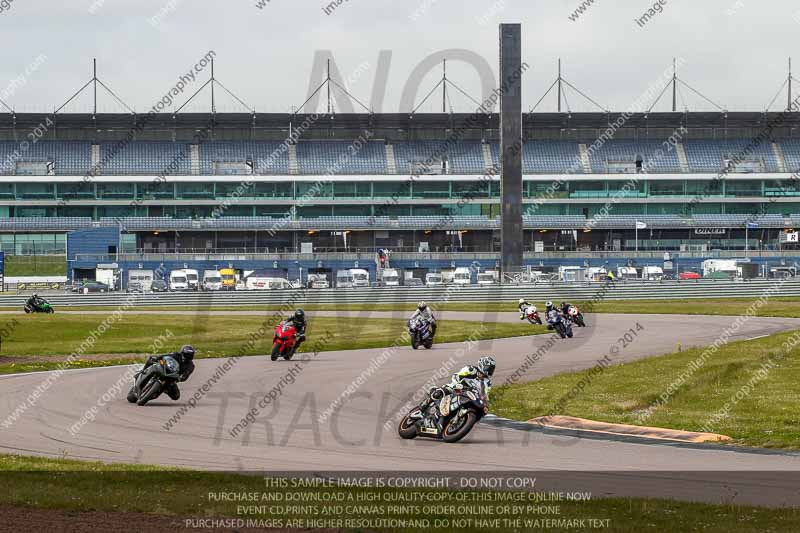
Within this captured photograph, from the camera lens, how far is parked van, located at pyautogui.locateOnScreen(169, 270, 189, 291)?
3466 inches

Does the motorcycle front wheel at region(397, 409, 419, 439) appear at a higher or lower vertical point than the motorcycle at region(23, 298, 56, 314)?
lower

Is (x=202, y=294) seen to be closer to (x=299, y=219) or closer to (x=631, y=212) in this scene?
(x=299, y=219)

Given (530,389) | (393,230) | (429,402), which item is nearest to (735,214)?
(393,230)

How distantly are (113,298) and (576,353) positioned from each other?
154 ft

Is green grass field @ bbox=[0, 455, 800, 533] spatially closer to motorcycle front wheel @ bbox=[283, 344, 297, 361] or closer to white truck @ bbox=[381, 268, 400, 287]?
motorcycle front wheel @ bbox=[283, 344, 297, 361]

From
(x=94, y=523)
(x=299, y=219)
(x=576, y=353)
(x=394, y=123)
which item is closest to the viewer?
(x=94, y=523)

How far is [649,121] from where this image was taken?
380ft

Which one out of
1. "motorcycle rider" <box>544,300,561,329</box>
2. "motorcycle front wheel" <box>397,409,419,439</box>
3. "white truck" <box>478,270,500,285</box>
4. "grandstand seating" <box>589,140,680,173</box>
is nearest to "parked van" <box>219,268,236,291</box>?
"white truck" <box>478,270,500,285</box>

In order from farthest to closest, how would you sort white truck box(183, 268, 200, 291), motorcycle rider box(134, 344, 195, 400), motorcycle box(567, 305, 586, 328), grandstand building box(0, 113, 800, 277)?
grandstand building box(0, 113, 800, 277), white truck box(183, 268, 200, 291), motorcycle box(567, 305, 586, 328), motorcycle rider box(134, 344, 195, 400)

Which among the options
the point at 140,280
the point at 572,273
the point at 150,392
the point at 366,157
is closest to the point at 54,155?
the point at 140,280

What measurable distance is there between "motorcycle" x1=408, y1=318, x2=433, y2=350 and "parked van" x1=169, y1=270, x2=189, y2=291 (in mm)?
54565

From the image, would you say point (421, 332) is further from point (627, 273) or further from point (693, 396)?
point (627, 273)

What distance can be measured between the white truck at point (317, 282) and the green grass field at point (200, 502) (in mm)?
73946

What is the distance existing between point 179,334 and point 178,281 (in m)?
46.8
